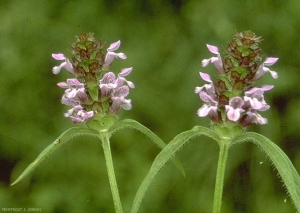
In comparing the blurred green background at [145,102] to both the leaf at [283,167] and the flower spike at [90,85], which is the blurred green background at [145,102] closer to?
the flower spike at [90,85]

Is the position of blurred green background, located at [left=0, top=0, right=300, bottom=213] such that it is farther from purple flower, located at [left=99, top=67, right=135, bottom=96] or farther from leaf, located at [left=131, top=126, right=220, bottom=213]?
leaf, located at [left=131, top=126, right=220, bottom=213]

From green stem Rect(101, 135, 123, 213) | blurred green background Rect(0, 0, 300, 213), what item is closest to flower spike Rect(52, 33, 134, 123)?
green stem Rect(101, 135, 123, 213)

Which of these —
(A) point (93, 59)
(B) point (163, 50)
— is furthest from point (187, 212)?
(A) point (93, 59)

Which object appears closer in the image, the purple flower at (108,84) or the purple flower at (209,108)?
the purple flower at (209,108)

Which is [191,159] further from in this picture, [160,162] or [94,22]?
[160,162]

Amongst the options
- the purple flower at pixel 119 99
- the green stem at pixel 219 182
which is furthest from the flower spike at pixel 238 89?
the purple flower at pixel 119 99
